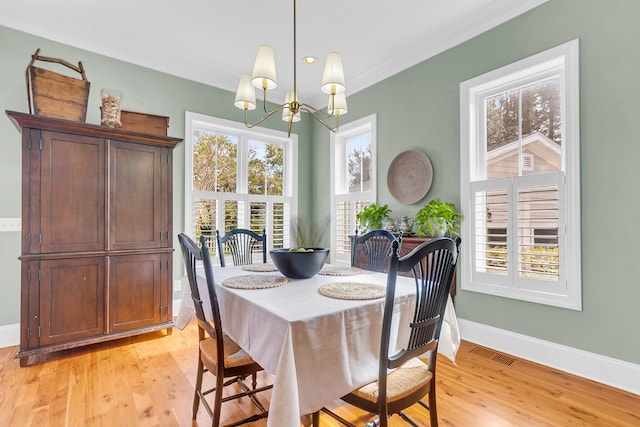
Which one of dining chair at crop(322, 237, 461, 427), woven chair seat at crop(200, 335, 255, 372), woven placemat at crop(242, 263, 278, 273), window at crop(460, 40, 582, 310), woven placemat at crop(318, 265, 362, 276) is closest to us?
dining chair at crop(322, 237, 461, 427)

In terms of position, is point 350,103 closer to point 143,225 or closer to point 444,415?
point 143,225

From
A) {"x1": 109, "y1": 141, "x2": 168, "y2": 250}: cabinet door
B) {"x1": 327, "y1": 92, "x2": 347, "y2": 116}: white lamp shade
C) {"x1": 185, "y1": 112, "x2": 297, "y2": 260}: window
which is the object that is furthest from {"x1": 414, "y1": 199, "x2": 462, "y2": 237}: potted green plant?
{"x1": 109, "y1": 141, "x2": 168, "y2": 250}: cabinet door

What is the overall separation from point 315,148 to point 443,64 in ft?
7.25

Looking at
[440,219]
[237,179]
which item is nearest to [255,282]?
[440,219]

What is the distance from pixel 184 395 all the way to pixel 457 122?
3184 millimetres

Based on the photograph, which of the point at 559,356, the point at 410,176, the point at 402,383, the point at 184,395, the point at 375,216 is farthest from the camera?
the point at 375,216

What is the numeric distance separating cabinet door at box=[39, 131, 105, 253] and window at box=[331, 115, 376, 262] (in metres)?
2.76

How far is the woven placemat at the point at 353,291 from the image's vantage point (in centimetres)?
146

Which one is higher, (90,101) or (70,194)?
(90,101)

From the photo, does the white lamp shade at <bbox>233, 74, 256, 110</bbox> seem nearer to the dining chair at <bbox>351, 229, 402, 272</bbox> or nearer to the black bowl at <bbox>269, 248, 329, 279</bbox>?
the black bowl at <bbox>269, 248, 329, 279</bbox>

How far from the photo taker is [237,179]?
4.31 meters

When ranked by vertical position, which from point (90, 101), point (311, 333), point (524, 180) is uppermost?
point (90, 101)

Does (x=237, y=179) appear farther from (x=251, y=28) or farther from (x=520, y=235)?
(x=520, y=235)

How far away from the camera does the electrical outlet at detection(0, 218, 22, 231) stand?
9.37 ft
